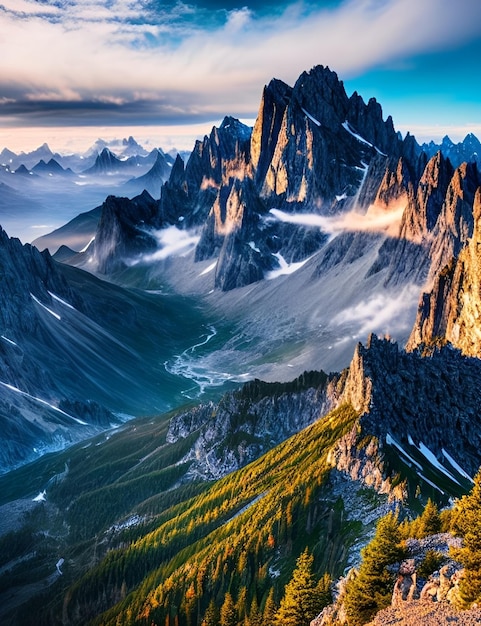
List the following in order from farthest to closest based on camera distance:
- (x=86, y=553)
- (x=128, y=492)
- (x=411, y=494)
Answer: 1. (x=128, y=492)
2. (x=86, y=553)
3. (x=411, y=494)

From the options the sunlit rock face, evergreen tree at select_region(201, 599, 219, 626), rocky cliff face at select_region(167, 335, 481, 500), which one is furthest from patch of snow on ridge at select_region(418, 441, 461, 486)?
the sunlit rock face

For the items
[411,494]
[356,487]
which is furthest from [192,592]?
[411,494]

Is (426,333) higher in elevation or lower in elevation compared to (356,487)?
higher

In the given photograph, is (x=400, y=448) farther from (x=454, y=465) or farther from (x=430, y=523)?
(x=430, y=523)

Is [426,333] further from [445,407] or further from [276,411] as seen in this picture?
[445,407]

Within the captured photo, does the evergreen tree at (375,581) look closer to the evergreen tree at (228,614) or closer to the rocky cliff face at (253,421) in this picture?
the evergreen tree at (228,614)

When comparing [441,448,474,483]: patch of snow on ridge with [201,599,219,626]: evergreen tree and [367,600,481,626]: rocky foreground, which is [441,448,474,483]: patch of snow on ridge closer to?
[201,599,219,626]: evergreen tree

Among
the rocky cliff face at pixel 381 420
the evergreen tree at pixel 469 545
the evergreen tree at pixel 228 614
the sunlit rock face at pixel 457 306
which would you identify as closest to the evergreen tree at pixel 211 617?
the evergreen tree at pixel 228 614
